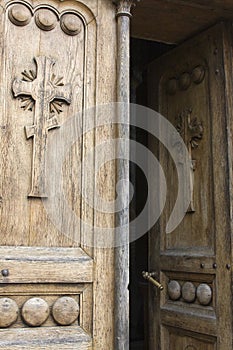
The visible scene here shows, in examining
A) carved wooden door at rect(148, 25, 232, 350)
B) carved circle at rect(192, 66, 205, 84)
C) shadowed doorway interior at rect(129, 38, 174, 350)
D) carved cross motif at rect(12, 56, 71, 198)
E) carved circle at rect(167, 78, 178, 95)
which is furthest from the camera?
shadowed doorway interior at rect(129, 38, 174, 350)

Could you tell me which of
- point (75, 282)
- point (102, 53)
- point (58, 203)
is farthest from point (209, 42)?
point (75, 282)

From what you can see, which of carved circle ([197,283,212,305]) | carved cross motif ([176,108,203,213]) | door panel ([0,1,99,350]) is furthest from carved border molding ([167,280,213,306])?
door panel ([0,1,99,350])

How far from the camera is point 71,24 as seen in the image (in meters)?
2.13

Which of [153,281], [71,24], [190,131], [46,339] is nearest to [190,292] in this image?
[153,281]

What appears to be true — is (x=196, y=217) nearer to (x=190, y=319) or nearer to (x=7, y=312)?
(x=190, y=319)

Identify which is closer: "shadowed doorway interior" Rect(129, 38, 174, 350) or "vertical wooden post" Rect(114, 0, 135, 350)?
"vertical wooden post" Rect(114, 0, 135, 350)

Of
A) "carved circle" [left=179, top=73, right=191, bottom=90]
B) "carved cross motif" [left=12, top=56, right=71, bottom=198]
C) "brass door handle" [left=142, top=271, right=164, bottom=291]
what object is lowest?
"brass door handle" [left=142, top=271, right=164, bottom=291]

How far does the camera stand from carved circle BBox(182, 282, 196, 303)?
8.48 feet

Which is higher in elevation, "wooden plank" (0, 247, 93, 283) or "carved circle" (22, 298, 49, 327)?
"wooden plank" (0, 247, 93, 283)

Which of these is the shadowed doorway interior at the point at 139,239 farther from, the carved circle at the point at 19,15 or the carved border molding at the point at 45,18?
the carved circle at the point at 19,15

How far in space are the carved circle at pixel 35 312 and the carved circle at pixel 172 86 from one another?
1.48 meters

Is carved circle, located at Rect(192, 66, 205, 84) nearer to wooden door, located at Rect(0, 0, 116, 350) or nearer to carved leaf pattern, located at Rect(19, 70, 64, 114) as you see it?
wooden door, located at Rect(0, 0, 116, 350)

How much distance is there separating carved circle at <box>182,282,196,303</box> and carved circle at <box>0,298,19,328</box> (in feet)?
3.35

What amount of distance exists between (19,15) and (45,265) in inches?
37.4
